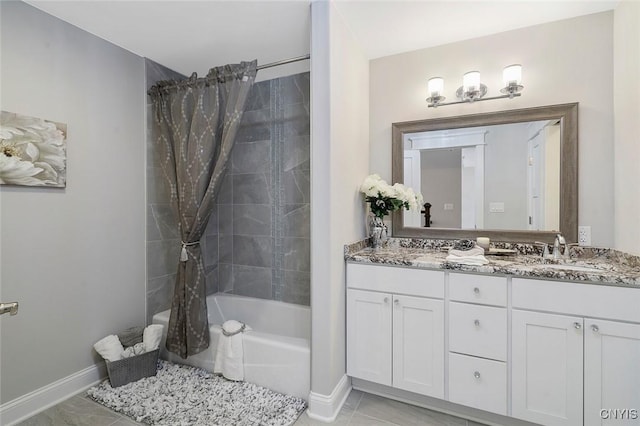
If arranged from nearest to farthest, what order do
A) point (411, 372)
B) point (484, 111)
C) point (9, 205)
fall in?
1. point (9, 205)
2. point (411, 372)
3. point (484, 111)

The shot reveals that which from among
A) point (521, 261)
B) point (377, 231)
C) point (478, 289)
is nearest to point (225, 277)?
point (377, 231)

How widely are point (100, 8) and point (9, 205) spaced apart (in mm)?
1281

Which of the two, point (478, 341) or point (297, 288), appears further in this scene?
point (297, 288)

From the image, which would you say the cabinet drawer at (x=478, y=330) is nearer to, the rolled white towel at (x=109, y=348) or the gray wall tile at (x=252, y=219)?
the gray wall tile at (x=252, y=219)

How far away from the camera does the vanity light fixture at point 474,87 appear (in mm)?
1991

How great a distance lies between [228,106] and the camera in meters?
2.06

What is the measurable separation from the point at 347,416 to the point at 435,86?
7.43 ft

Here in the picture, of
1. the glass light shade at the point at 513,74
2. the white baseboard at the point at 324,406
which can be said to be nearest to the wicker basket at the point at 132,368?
the white baseboard at the point at 324,406

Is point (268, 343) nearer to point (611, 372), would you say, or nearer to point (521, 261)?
point (521, 261)

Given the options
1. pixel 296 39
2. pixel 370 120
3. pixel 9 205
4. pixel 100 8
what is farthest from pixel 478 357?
pixel 100 8

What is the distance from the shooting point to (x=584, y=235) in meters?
1.93

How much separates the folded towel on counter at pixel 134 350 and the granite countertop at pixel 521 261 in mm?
1601

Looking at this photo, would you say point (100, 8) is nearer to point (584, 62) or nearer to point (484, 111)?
point (484, 111)

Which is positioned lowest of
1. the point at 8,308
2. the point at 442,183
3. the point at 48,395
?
the point at 48,395
